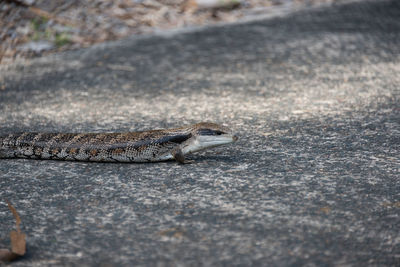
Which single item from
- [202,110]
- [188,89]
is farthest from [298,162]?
[188,89]

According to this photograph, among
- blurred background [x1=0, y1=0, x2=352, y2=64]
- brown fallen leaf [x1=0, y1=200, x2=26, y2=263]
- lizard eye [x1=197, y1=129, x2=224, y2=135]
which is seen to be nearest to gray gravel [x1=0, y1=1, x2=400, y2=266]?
brown fallen leaf [x1=0, y1=200, x2=26, y2=263]

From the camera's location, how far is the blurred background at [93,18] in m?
8.20

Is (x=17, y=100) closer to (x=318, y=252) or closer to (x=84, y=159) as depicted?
(x=84, y=159)

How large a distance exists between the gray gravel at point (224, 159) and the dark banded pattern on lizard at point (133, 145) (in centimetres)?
10

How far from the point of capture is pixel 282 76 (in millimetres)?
6852

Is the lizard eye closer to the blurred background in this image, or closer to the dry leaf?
the dry leaf

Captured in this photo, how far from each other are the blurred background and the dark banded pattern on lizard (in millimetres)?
3977

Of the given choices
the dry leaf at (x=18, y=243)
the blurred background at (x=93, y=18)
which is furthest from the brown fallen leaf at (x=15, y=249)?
the blurred background at (x=93, y=18)

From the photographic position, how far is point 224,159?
4305mm

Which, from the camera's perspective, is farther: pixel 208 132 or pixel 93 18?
pixel 93 18

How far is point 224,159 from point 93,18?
18.7 ft

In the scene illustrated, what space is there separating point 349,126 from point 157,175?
7.17 ft

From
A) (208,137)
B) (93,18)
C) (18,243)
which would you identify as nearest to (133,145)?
(208,137)

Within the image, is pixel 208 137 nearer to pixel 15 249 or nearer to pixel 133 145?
pixel 133 145
